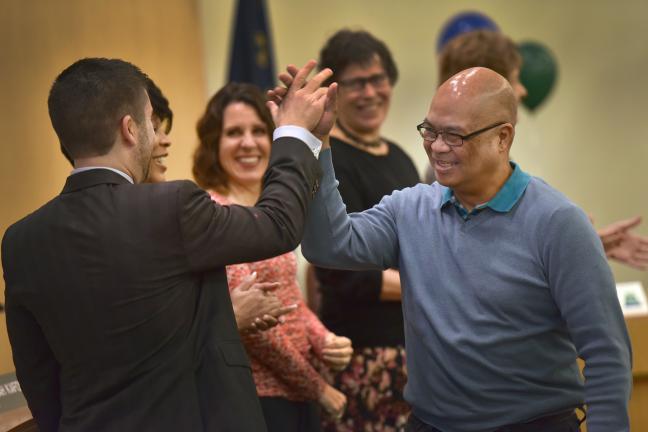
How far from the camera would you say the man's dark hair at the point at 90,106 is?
5.12 ft

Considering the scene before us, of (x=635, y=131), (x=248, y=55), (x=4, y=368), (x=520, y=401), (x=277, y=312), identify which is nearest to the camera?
(x=520, y=401)

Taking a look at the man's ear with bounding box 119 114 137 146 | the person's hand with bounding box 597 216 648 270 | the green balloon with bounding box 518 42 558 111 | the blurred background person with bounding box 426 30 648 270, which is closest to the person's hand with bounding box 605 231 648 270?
the person's hand with bounding box 597 216 648 270

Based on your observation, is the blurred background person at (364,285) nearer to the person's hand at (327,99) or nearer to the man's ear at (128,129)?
the person's hand at (327,99)

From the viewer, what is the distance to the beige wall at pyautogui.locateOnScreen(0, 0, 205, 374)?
3197mm

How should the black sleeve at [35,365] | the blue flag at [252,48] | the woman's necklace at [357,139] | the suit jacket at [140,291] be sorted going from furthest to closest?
1. the blue flag at [252,48]
2. the woman's necklace at [357,139]
3. the black sleeve at [35,365]
4. the suit jacket at [140,291]

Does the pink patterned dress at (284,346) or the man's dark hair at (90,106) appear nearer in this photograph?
the man's dark hair at (90,106)

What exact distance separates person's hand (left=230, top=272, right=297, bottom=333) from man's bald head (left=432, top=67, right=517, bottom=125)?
0.59 m

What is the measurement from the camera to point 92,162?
157 cm

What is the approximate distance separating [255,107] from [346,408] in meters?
0.95

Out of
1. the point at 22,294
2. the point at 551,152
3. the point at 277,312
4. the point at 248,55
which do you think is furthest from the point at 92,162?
the point at 551,152

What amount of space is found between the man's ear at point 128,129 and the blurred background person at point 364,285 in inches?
40.0

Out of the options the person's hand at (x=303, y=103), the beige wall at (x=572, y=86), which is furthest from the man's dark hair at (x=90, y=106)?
the beige wall at (x=572, y=86)

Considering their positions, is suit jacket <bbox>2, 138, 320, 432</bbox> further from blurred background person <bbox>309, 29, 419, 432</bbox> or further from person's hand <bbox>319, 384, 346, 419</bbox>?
blurred background person <bbox>309, 29, 419, 432</bbox>

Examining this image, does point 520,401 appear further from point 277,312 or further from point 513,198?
point 277,312
